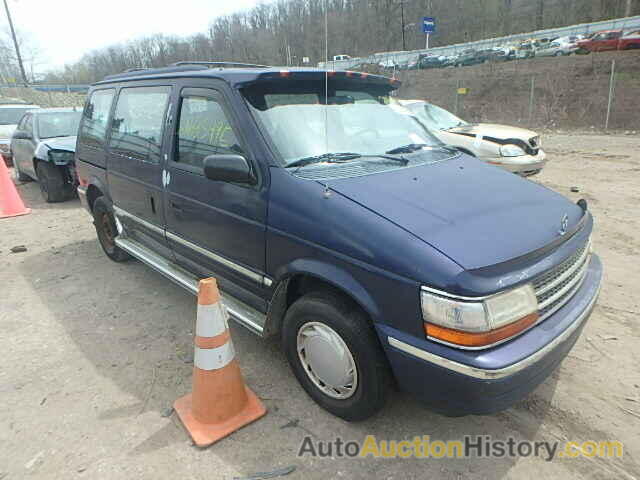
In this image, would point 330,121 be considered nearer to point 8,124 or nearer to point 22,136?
point 22,136

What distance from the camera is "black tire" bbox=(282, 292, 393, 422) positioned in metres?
2.12

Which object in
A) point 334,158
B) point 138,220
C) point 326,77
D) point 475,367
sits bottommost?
point 475,367

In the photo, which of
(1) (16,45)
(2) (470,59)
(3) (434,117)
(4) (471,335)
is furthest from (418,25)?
(4) (471,335)

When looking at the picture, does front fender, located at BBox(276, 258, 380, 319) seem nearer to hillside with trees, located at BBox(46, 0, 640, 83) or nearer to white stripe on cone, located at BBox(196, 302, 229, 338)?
white stripe on cone, located at BBox(196, 302, 229, 338)

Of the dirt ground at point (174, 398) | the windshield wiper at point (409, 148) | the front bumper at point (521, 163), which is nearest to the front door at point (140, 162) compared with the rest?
the dirt ground at point (174, 398)

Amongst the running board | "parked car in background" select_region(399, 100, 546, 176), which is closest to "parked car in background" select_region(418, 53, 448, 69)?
"parked car in background" select_region(399, 100, 546, 176)

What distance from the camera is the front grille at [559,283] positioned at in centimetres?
202

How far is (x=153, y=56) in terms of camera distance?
6581 centimetres

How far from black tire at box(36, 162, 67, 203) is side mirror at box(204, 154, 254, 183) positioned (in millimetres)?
6953

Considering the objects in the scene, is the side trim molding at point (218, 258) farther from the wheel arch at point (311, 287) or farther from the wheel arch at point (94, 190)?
the wheel arch at point (94, 190)

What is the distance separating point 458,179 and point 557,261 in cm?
78

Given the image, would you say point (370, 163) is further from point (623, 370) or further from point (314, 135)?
point (623, 370)

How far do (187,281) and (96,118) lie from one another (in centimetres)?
251

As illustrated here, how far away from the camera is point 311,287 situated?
2506mm
